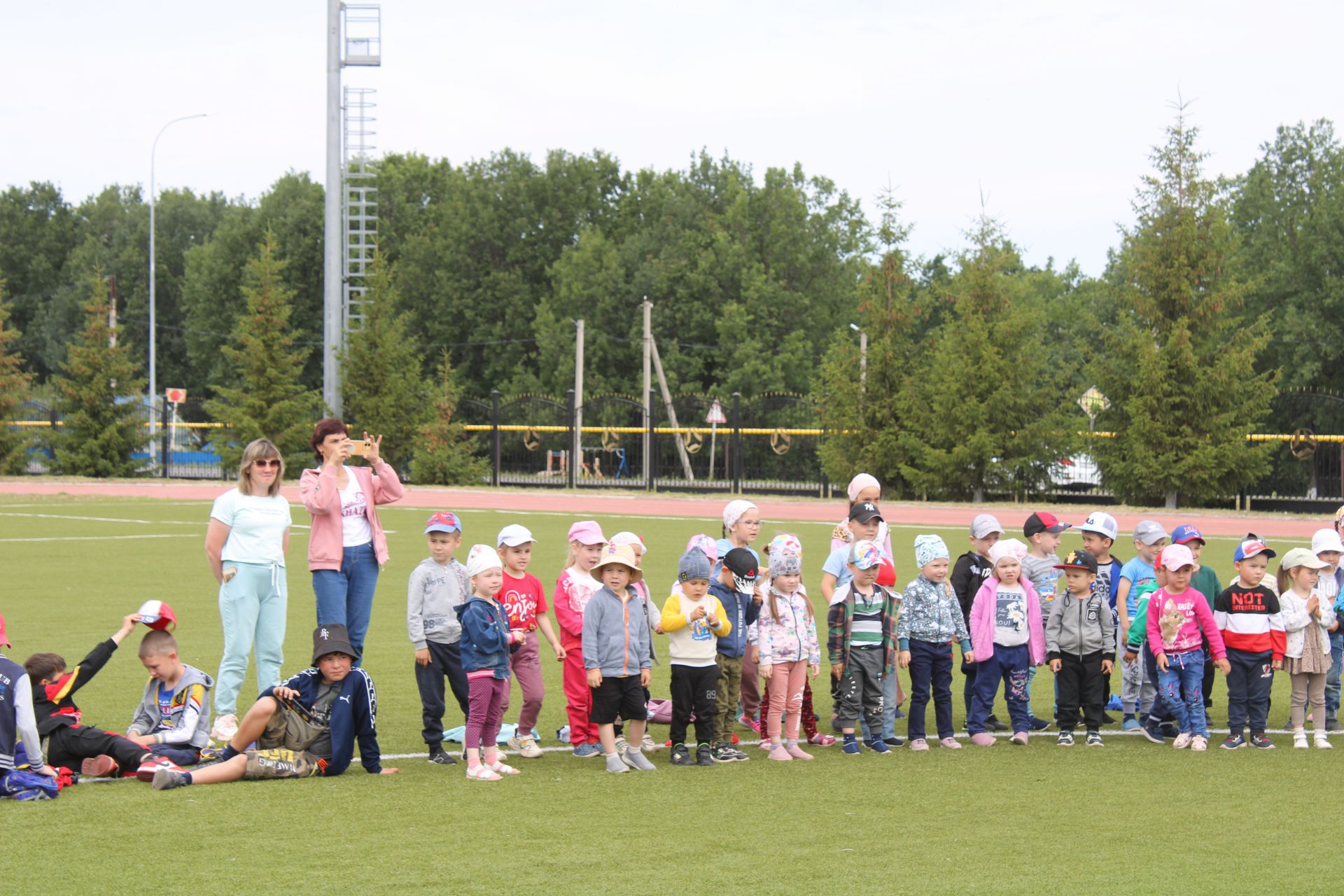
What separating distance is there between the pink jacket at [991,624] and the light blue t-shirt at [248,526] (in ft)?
14.7

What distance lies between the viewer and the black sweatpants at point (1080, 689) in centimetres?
894

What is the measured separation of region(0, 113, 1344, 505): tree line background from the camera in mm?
31359

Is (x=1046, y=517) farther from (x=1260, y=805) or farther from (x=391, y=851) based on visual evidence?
(x=391, y=851)

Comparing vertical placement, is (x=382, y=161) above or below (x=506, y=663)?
above

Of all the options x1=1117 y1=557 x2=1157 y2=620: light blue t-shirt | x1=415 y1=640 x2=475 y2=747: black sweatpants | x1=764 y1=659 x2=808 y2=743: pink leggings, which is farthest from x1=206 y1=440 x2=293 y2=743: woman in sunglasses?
x1=1117 y1=557 x2=1157 y2=620: light blue t-shirt

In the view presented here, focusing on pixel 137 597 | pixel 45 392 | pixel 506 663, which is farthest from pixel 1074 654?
pixel 45 392

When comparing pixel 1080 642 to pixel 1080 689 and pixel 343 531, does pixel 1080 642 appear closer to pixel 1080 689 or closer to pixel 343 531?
pixel 1080 689

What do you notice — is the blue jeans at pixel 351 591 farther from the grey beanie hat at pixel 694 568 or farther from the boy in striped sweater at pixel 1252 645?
the boy in striped sweater at pixel 1252 645

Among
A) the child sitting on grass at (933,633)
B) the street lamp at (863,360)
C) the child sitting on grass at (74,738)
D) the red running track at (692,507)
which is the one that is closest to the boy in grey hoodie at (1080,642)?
the child sitting on grass at (933,633)

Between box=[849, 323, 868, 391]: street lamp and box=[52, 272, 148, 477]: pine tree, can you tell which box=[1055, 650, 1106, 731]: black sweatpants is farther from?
box=[52, 272, 148, 477]: pine tree

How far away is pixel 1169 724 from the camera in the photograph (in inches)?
357

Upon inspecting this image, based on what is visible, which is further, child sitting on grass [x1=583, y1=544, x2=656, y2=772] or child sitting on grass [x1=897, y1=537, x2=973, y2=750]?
child sitting on grass [x1=897, y1=537, x2=973, y2=750]

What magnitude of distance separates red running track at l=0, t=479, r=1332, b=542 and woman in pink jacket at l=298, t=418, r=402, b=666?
1793 cm

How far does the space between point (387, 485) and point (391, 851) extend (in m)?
3.50
